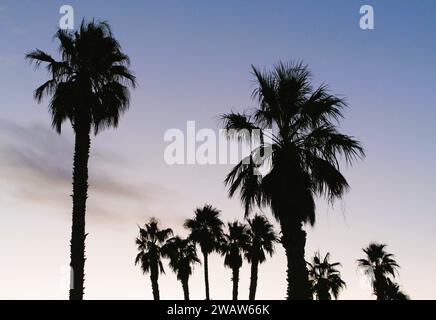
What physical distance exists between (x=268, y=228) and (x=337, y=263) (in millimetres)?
9504

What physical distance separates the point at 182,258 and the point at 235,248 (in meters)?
6.38

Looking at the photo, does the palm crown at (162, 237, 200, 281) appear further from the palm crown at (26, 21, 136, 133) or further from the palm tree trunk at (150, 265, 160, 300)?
the palm crown at (26, 21, 136, 133)

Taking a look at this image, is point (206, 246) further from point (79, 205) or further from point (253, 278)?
point (79, 205)

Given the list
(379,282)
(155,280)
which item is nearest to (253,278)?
(155,280)

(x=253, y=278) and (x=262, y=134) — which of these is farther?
(x=253, y=278)

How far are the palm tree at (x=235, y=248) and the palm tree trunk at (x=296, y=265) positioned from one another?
30.2 m

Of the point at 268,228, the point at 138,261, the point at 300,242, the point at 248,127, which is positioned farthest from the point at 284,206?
the point at 138,261

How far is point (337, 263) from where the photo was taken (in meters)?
48.7

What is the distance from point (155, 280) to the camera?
4612cm

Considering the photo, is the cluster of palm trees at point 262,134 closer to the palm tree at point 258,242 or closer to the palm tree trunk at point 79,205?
the palm tree trunk at point 79,205

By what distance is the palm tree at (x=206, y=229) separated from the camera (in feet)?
149

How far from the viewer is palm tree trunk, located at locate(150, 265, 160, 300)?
150 feet

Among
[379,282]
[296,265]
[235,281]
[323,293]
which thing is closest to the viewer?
A: [296,265]
